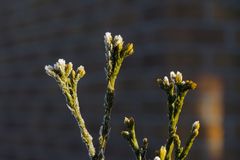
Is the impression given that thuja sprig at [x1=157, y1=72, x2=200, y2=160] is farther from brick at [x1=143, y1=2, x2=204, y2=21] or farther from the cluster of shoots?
brick at [x1=143, y1=2, x2=204, y2=21]

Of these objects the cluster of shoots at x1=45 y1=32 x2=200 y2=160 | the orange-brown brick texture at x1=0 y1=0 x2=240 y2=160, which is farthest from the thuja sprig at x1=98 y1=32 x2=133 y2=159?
the orange-brown brick texture at x1=0 y1=0 x2=240 y2=160

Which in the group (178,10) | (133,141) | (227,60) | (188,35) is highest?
(178,10)

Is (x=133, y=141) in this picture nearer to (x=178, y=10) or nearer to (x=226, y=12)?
(x=178, y=10)

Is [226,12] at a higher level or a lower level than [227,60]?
higher

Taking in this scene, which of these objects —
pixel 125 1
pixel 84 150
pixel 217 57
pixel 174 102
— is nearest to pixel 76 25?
pixel 125 1

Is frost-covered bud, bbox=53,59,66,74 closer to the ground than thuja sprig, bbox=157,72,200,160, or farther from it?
farther from it

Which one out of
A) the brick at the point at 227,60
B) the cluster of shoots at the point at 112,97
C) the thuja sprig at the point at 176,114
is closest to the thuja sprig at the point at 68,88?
the cluster of shoots at the point at 112,97

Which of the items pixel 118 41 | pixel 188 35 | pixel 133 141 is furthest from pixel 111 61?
pixel 188 35

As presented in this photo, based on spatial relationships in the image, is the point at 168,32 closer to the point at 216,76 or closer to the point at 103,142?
the point at 216,76
